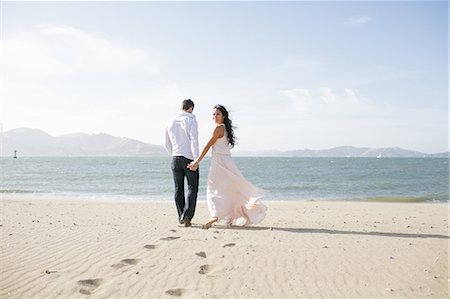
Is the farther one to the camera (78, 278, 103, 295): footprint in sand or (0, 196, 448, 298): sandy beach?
(0, 196, 448, 298): sandy beach

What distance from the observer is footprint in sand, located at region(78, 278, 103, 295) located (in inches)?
159

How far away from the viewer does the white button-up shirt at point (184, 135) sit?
293 inches

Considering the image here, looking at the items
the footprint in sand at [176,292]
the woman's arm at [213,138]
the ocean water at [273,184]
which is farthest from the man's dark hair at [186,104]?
the ocean water at [273,184]

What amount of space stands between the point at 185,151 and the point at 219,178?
885 millimetres

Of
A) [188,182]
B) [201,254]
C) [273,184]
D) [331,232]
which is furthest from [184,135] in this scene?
[273,184]

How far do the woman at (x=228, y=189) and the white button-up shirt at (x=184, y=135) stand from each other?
37 centimetres

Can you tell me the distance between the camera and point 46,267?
15.7ft

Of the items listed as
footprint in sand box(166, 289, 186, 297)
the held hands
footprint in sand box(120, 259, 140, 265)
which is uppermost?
the held hands

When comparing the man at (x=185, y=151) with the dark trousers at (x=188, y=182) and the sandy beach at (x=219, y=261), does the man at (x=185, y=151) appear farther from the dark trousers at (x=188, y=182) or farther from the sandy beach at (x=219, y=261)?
the sandy beach at (x=219, y=261)

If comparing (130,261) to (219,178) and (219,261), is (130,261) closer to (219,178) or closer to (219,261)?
(219,261)

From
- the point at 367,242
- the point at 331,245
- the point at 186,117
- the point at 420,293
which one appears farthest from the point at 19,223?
the point at 420,293

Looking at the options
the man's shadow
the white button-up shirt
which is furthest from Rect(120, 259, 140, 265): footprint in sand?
the white button-up shirt

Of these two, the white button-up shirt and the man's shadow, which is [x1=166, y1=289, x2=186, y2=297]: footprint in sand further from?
the white button-up shirt

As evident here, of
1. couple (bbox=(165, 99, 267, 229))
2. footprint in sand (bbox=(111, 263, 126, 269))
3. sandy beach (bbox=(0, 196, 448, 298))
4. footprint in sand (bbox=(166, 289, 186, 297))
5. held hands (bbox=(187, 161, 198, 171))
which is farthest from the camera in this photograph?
couple (bbox=(165, 99, 267, 229))
